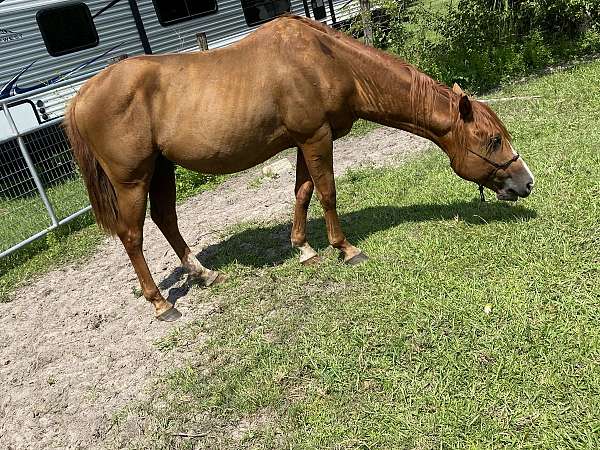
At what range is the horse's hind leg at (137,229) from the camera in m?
3.89

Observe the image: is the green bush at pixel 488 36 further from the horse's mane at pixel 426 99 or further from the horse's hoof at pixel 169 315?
the horse's hoof at pixel 169 315

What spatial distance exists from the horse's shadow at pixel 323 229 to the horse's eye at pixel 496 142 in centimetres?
69

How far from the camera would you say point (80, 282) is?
514 cm

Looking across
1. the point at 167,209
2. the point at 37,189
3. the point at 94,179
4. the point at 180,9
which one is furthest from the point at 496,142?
the point at 180,9

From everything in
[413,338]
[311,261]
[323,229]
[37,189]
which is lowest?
[323,229]

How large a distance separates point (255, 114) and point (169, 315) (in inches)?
67.5

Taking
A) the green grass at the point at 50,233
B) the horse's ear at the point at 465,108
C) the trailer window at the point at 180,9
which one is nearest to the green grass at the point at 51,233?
the green grass at the point at 50,233

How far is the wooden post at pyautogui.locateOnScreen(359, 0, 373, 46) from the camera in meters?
9.30

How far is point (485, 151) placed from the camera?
151 inches

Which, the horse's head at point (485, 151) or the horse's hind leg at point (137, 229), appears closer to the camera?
the horse's head at point (485, 151)

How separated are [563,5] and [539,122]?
13.3 feet

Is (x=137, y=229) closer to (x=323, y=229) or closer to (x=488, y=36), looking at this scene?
(x=323, y=229)

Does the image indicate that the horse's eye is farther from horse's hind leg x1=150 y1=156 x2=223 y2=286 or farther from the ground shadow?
horse's hind leg x1=150 y1=156 x2=223 y2=286

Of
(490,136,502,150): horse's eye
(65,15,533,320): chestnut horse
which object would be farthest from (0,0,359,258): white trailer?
(490,136,502,150): horse's eye
